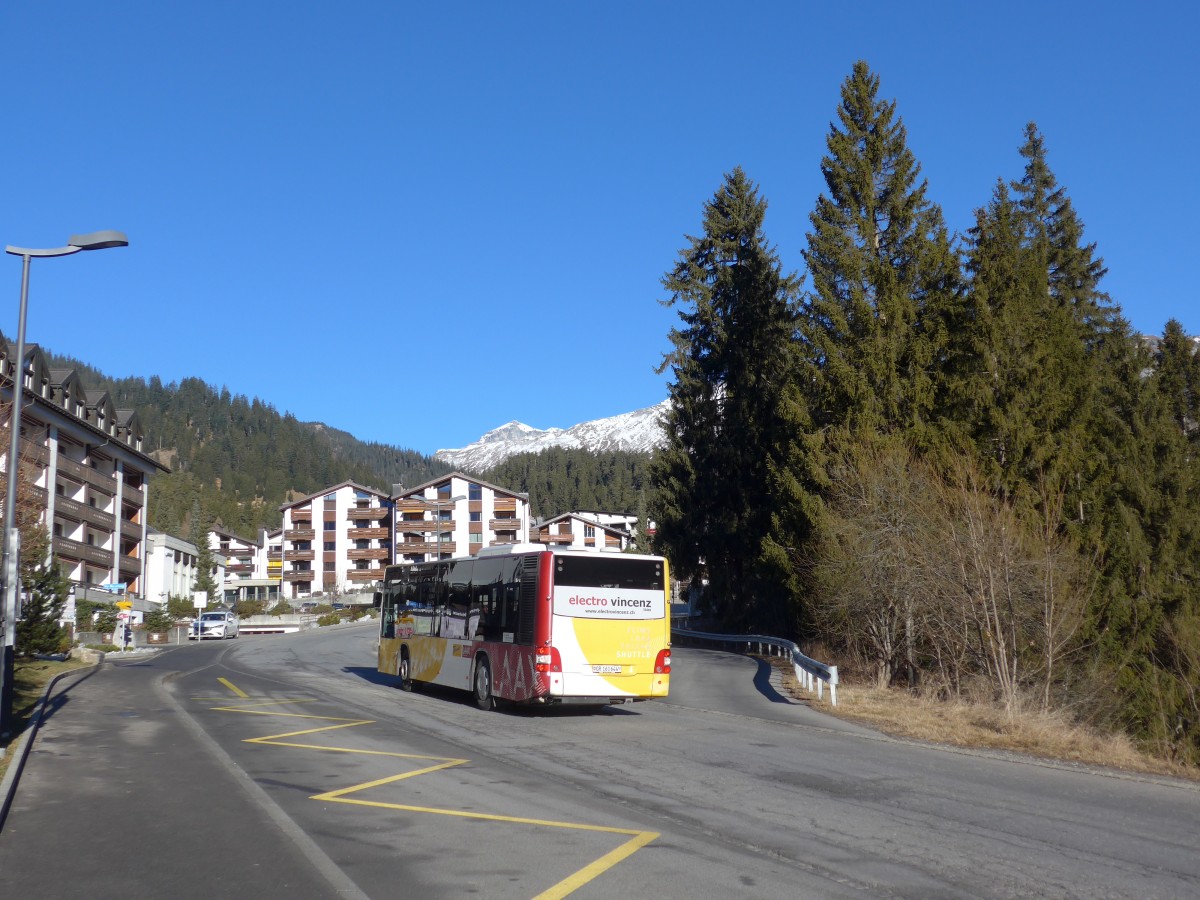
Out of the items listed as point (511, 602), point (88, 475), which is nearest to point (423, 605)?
point (511, 602)

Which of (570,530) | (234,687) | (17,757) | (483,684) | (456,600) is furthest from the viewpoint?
(570,530)

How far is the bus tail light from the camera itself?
18953mm

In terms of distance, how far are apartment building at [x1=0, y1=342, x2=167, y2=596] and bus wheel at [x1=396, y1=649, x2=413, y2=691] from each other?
37.5m

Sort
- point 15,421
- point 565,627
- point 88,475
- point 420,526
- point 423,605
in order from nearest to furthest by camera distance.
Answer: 1. point 15,421
2. point 565,627
3. point 423,605
4. point 88,475
5. point 420,526

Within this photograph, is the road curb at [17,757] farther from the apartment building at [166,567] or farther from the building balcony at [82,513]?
the apartment building at [166,567]

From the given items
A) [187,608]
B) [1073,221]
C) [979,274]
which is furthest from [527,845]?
[187,608]

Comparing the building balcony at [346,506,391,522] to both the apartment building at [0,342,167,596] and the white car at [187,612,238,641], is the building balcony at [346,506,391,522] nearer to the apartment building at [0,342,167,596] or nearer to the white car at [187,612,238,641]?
the apartment building at [0,342,167,596]

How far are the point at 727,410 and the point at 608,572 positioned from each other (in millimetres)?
25800

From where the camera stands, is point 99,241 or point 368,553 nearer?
point 99,241

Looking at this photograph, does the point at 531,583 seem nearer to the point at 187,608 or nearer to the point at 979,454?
the point at 979,454

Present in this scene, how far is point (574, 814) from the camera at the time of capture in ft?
32.2

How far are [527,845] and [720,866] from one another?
5.35 feet

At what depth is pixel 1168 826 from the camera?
938cm

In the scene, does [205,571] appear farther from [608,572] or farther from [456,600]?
[608,572]
